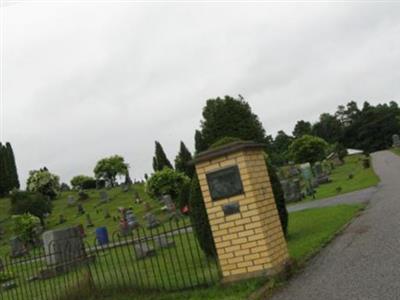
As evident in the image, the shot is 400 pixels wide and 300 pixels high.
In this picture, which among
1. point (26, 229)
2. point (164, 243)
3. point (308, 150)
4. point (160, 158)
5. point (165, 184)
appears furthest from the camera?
point (160, 158)

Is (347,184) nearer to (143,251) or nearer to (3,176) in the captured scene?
(143,251)

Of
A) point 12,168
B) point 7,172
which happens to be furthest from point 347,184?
point 12,168

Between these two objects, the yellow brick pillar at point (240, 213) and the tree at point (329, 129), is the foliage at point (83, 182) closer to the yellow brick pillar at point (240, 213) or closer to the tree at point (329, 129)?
the tree at point (329, 129)

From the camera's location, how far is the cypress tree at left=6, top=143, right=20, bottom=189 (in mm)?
74125

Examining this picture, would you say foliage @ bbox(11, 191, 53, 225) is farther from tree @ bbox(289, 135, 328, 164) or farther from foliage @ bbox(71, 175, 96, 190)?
foliage @ bbox(71, 175, 96, 190)

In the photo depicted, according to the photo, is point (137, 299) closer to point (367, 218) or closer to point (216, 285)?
point (216, 285)

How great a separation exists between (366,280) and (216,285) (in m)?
2.28

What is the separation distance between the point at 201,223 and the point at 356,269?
3.73 metres

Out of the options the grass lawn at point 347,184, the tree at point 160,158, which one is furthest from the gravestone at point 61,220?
the grass lawn at point 347,184

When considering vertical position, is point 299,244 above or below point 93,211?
below

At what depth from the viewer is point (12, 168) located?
7619 centimetres

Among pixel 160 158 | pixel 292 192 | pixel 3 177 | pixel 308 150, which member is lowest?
pixel 292 192

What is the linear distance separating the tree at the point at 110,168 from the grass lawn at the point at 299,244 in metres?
59.4

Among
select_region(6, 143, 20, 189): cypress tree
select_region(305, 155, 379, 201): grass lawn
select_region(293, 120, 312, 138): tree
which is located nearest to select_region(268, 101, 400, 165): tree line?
select_region(293, 120, 312, 138): tree
